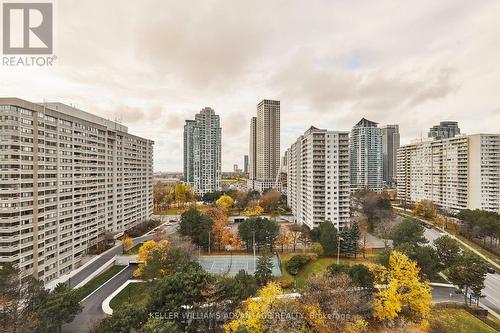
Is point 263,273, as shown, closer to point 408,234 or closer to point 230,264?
point 230,264

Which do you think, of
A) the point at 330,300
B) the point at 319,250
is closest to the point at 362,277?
the point at 330,300

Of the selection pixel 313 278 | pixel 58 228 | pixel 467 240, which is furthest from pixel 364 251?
pixel 58 228

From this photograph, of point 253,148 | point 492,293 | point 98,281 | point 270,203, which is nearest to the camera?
point 492,293

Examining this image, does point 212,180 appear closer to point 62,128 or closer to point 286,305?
point 62,128

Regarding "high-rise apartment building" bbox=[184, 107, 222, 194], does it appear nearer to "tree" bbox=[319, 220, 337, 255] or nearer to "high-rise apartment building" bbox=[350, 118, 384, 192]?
"high-rise apartment building" bbox=[350, 118, 384, 192]

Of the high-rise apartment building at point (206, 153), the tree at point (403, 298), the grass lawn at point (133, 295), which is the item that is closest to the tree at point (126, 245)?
the grass lawn at point (133, 295)

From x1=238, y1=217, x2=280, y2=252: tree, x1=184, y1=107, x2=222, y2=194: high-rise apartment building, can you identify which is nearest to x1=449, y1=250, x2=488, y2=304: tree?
x1=238, y1=217, x2=280, y2=252: tree

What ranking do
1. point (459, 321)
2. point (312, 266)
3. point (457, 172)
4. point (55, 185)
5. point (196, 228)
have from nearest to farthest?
point (459, 321)
point (55, 185)
point (312, 266)
point (196, 228)
point (457, 172)
